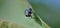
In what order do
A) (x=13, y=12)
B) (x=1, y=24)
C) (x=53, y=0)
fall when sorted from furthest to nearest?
(x=53, y=0)
(x=13, y=12)
(x=1, y=24)

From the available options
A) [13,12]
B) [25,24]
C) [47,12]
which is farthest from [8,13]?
[47,12]

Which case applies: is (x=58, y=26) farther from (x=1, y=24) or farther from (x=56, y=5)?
(x=1, y=24)

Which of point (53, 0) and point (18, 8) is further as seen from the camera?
point (53, 0)

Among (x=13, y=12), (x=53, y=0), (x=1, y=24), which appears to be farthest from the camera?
(x=53, y=0)

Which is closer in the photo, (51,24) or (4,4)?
(4,4)

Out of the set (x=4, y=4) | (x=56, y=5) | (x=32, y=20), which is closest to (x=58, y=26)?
(x=56, y=5)

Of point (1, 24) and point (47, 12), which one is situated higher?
point (47, 12)

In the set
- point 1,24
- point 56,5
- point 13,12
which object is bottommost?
point 1,24

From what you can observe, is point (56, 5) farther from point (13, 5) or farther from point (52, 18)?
point (13, 5)

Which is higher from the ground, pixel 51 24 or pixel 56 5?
pixel 56 5
